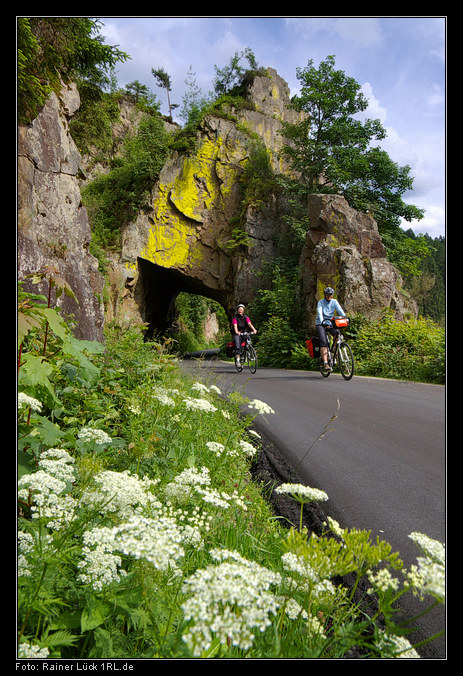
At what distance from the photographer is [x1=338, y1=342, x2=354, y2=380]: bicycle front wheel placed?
30.2ft

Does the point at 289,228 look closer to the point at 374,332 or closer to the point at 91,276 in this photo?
the point at 374,332

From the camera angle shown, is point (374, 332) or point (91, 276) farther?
point (374, 332)

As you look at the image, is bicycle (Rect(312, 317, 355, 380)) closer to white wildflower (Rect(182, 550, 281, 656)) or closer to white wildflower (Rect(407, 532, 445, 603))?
white wildflower (Rect(407, 532, 445, 603))

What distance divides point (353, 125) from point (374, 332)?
39.6 ft

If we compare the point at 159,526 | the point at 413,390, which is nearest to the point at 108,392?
the point at 159,526

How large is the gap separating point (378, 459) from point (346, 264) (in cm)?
1291

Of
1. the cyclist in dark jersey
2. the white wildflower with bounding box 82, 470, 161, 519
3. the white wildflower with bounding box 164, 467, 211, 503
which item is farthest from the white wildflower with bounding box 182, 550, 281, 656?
the cyclist in dark jersey

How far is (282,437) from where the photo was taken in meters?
4.07

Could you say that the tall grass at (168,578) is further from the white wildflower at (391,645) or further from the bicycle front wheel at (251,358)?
the bicycle front wheel at (251,358)

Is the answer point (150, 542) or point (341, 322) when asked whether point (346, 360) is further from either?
point (150, 542)

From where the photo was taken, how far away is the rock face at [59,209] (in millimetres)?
5758

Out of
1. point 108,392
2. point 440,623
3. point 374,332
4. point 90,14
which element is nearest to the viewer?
point 90,14

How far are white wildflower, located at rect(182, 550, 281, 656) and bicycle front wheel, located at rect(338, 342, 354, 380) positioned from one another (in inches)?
344

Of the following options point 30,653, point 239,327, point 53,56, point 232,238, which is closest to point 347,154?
point 232,238
